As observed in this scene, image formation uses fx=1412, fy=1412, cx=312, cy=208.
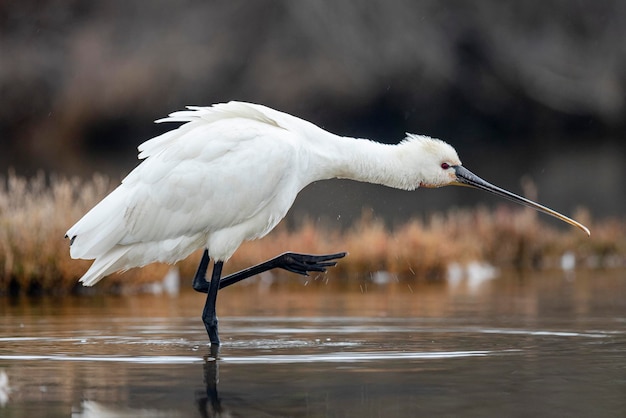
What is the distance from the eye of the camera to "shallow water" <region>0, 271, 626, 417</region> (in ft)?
22.1

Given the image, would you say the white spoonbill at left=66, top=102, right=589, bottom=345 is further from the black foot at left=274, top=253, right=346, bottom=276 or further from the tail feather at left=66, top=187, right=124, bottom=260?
the black foot at left=274, top=253, right=346, bottom=276

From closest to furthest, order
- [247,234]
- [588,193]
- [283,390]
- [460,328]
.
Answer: [283,390]
[247,234]
[460,328]
[588,193]

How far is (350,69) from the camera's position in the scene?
166 ft

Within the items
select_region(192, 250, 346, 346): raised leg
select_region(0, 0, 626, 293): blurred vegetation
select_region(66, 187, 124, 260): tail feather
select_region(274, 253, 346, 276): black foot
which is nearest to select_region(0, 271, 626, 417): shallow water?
select_region(192, 250, 346, 346): raised leg

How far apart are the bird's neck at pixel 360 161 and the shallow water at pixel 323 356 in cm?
116

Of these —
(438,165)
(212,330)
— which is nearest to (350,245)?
(438,165)

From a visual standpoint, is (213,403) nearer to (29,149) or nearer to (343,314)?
(343,314)

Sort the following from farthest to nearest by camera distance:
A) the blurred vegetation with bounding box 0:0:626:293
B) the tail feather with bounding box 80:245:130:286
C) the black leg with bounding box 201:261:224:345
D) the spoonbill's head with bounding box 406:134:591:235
→ the blurred vegetation with bounding box 0:0:626:293 < the spoonbill's head with bounding box 406:134:591:235 < the tail feather with bounding box 80:245:130:286 < the black leg with bounding box 201:261:224:345

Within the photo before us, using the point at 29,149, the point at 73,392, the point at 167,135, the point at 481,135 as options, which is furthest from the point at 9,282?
the point at 481,135

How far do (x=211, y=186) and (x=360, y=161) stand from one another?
3.89 ft

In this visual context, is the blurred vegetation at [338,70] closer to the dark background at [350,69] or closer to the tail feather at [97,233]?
the dark background at [350,69]

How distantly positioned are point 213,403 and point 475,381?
5.11 ft

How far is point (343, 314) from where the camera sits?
12250mm

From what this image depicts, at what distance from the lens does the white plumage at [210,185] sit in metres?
9.66
